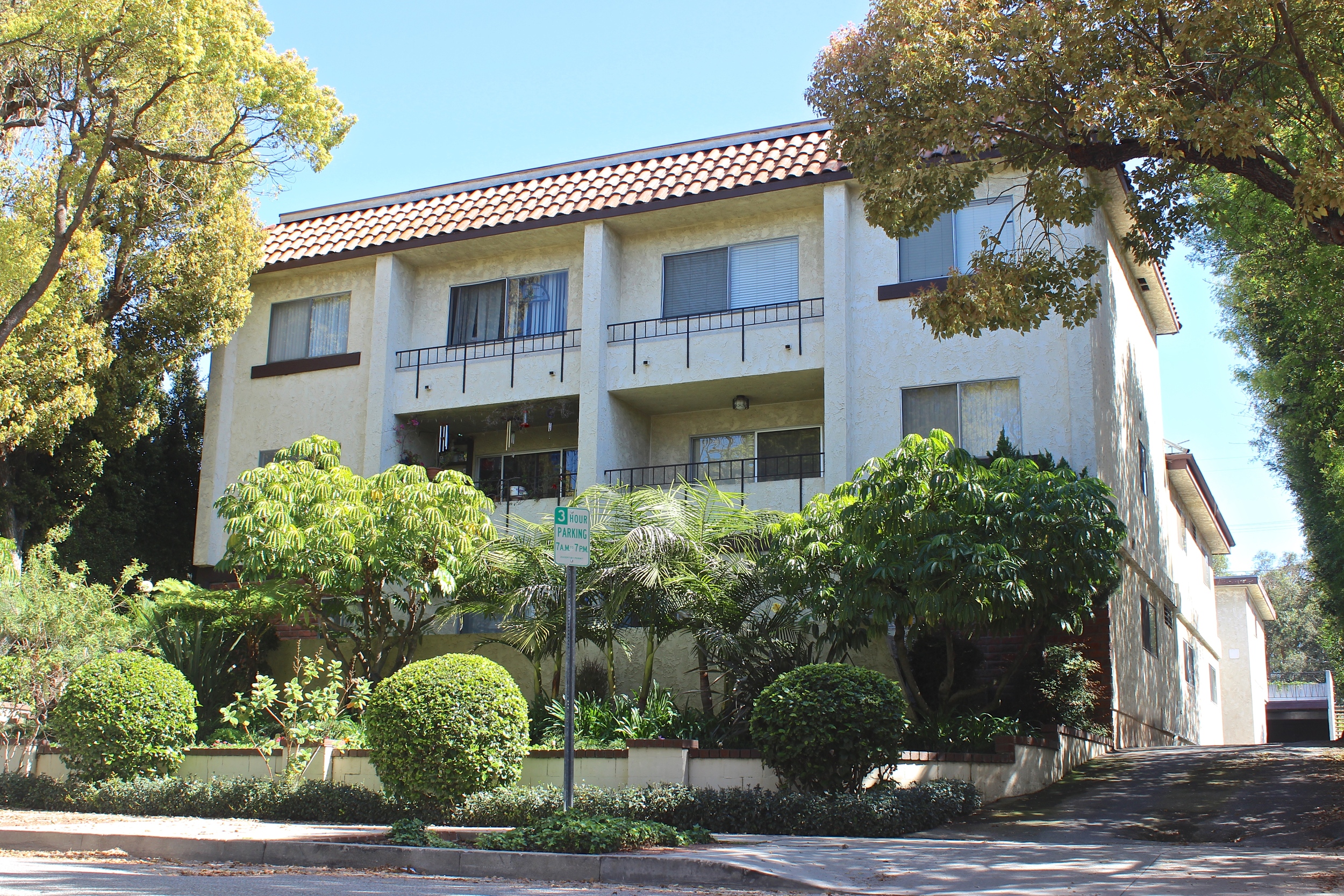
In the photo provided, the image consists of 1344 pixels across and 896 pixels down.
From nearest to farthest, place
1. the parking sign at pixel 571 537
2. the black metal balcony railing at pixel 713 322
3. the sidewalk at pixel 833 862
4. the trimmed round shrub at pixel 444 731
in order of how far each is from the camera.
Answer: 1. the sidewalk at pixel 833 862
2. the parking sign at pixel 571 537
3. the trimmed round shrub at pixel 444 731
4. the black metal balcony railing at pixel 713 322

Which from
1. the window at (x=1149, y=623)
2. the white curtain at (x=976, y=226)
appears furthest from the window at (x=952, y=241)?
the window at (x=1149, y=623)

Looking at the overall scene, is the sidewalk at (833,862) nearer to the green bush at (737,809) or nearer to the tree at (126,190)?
the green bush at (737,809)

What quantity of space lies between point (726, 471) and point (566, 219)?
507 cm

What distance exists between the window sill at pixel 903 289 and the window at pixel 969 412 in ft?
4.83

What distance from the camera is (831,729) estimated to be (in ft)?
36.0

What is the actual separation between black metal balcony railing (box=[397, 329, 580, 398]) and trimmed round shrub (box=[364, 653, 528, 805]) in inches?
363

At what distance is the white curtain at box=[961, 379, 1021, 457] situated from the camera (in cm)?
1708

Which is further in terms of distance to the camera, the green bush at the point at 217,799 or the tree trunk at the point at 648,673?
the tree trunk at the point at 648,673

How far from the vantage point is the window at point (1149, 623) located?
19.4 meters

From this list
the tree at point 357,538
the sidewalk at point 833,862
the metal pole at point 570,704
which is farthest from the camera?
the tree at point 357,538

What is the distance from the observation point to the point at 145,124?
1667 centimetres

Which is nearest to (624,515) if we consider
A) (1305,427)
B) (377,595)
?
(377,595)

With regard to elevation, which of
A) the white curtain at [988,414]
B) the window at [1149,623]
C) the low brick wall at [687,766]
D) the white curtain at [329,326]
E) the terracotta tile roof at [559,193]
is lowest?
the low brick wall at [687,766]

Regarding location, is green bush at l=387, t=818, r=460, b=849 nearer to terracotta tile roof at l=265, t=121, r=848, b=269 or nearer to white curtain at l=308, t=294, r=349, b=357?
terracotta tile roof at l=265, t=121, r=848, b=269
